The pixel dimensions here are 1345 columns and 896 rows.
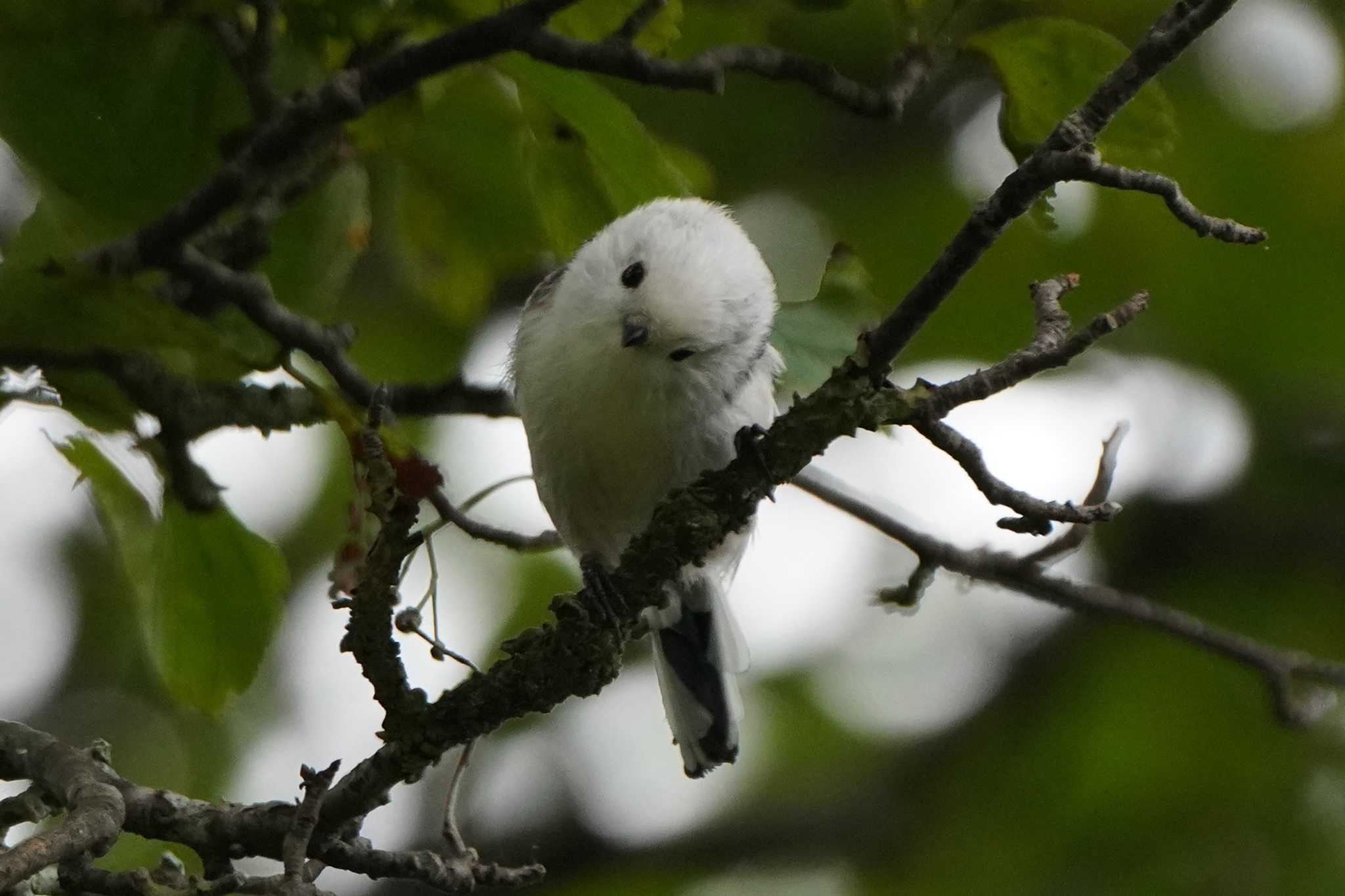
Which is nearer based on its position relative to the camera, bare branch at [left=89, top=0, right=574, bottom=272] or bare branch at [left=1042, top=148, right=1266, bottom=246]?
bare branch at [left=1042, top=148, right=1266, bottom=246]

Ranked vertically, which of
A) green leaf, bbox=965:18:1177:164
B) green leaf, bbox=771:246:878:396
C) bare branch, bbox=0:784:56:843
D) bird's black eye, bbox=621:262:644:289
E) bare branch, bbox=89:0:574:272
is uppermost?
bird's black eye, bbox=621:262:644:289

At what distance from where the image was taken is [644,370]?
2691 mm

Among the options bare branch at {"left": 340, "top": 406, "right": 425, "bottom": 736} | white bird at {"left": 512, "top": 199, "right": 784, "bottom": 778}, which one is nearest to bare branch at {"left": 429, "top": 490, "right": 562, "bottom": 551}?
bare branch at {"left": 340, "top": 406, "right": 425, "bottom": 736}

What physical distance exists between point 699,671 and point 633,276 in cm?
94

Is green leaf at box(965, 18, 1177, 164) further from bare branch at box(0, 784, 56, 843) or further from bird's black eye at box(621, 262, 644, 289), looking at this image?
bare branch at box(0, 784, 56, 843)

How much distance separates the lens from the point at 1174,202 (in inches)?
64.2

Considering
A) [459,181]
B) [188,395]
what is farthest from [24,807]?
[459,181]

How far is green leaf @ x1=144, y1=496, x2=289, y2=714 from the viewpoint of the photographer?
240 centimetres

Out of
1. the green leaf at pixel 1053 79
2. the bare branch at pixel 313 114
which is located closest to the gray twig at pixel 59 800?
the bare branch at pixel 313 114

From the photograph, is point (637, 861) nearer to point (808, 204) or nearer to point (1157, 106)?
point (808, 204)

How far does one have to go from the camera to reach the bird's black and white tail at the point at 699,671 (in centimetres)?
310

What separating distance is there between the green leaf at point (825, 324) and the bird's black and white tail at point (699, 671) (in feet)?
2.86

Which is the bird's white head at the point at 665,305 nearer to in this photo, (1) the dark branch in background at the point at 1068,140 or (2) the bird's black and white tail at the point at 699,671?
(2) the bird's black and white tail at the point at 699,671

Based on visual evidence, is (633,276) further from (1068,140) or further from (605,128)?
(1068,140)
